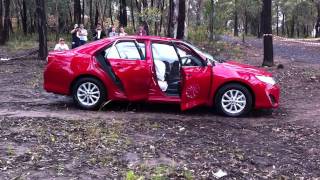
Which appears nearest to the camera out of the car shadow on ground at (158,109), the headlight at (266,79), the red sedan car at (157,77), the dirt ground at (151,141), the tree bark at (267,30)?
the dirt ground at (151,141)

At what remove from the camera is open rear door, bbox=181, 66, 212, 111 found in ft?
32.9

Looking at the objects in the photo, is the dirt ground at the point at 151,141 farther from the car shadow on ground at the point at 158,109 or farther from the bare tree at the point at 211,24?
the bare tree at the point at 211,24

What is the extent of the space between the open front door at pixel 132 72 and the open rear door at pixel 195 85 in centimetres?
72

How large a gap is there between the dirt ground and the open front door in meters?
0.41

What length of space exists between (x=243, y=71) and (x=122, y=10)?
90.2 feet

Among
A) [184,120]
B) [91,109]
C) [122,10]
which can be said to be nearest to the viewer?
[184,120]

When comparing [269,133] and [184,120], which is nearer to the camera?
[269,133]

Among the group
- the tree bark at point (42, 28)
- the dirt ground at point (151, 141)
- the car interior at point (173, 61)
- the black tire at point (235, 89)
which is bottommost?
the dirt ground at point (151, 141)

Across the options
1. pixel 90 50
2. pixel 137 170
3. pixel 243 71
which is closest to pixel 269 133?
pixel 243 71

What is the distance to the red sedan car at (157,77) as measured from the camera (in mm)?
10133

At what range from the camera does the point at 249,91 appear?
10.2 metres

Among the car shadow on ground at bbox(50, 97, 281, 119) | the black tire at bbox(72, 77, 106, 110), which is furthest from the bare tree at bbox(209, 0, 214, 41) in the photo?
the black tire at bbox(72, 77, 106, 110)

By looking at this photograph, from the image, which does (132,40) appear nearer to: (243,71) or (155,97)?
(155,97)

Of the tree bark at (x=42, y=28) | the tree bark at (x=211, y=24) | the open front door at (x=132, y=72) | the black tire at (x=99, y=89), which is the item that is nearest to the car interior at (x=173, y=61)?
the open front door at (x=132, y=72)
